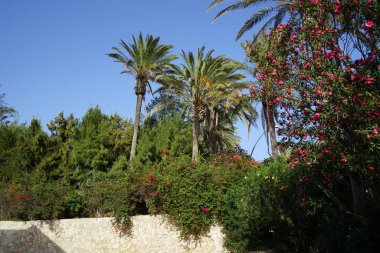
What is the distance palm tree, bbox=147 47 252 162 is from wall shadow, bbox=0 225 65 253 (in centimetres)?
922

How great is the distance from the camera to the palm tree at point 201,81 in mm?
21562

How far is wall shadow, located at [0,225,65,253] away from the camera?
15.4 m

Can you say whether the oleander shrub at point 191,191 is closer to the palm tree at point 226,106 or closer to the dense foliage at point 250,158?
the dense foliage at point 250,158

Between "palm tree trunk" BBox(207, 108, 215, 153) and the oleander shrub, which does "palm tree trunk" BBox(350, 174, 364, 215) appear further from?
"palm tree trunk" BBox(207, 108, 215, 153)

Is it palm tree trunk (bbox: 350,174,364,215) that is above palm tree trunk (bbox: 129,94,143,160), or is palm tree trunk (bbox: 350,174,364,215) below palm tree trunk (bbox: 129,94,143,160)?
below

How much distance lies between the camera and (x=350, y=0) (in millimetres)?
6258

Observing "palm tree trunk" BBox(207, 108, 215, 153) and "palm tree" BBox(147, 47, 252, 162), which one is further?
"palm tree trunk" BBox(207, 108, 215, 153)

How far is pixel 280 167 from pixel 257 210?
1.62 meters

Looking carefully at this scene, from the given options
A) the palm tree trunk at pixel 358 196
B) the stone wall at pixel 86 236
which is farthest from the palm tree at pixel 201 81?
the palm tree trunk at pixel 358 196

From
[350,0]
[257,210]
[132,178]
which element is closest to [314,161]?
[350,0]

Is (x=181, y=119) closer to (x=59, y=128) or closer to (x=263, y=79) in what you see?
(x=59, y=128)

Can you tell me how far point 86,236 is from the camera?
1545 centimetres

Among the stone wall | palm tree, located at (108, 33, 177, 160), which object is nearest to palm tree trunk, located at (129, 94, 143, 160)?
palm tree, located at (108, 33, 177, 160)

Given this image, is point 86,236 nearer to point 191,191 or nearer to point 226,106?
point 191,191
